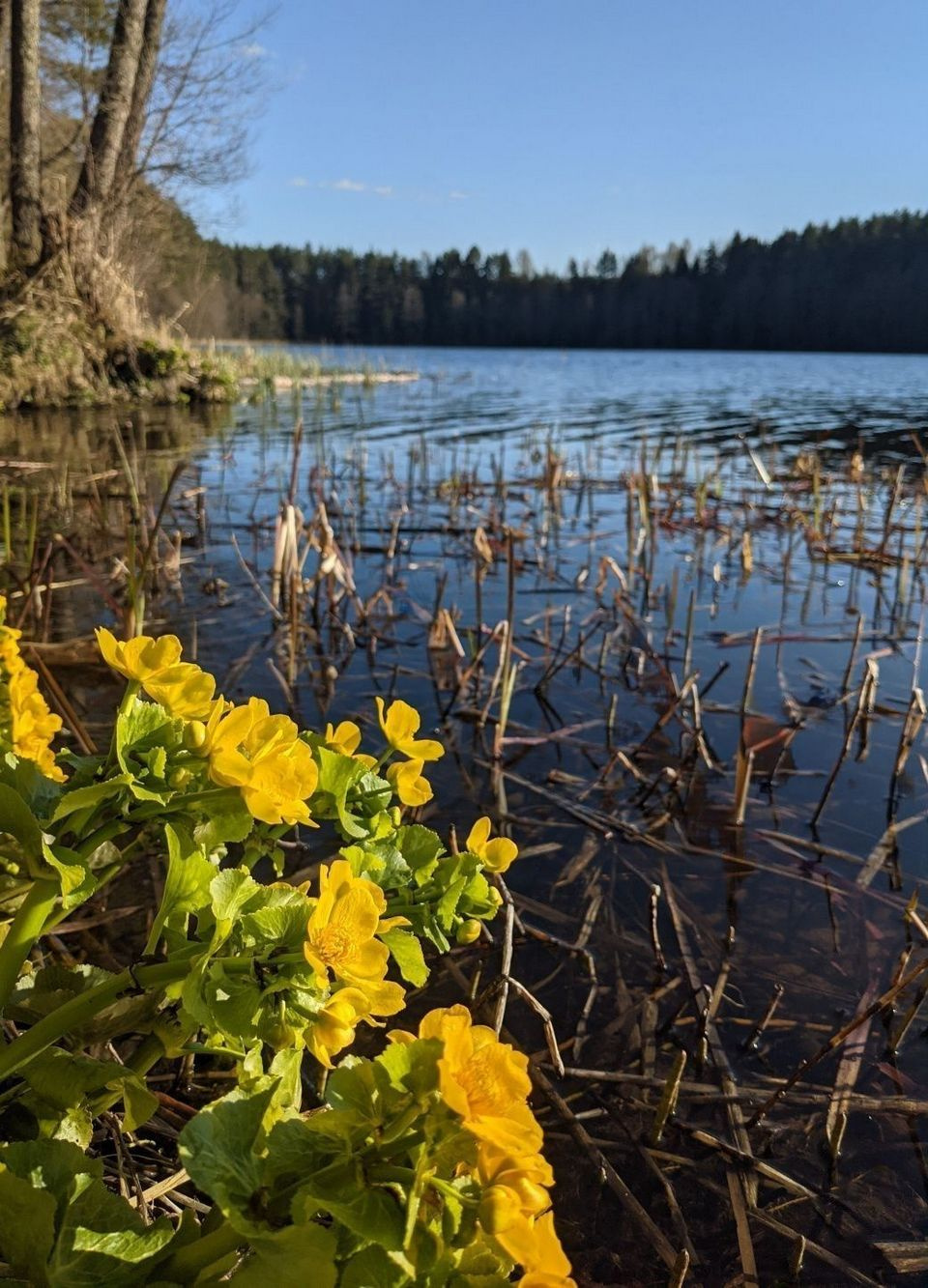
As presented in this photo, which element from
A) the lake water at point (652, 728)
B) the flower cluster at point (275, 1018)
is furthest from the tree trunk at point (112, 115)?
the flower cluster at point (275, 1018)

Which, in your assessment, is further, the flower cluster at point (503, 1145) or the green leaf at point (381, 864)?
the green leaf at point (381, 864)

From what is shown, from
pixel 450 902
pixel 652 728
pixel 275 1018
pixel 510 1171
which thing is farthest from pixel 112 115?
pixel 510 1171

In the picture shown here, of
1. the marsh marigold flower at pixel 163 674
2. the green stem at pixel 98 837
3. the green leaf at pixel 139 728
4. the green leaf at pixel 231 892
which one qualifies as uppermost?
the marsh marigold flower at pixel 163 674

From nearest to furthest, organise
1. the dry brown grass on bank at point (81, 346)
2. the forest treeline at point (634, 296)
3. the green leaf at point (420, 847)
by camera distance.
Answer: the green leaf at point (420, 847)
the dry brown grass on bank at point (81, 346)
the forest treeline at point (634, 296)

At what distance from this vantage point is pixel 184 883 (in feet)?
2.66

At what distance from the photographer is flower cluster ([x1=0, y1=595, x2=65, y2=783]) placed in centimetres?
125

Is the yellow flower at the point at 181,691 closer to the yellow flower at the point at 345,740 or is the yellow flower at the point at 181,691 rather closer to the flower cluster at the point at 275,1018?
the flower cluster at the point at 275,1018

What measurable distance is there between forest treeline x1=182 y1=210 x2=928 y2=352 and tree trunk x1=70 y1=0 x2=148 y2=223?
38.7 meters

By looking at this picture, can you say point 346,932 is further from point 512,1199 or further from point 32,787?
point 32,787

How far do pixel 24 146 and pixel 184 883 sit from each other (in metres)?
14.7

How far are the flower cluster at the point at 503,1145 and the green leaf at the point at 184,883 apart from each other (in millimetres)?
289

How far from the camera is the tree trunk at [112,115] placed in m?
11.9

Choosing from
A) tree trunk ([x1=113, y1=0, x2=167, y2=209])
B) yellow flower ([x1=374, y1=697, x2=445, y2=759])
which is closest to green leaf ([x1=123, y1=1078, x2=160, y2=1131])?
yellow flower ([x1=374, y1=697, x2=445, y2=759])

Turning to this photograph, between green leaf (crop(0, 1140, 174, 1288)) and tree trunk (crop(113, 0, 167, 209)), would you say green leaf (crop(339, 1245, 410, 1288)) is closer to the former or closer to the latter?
green leaf (crop(0, 1140, 174, 1288))
